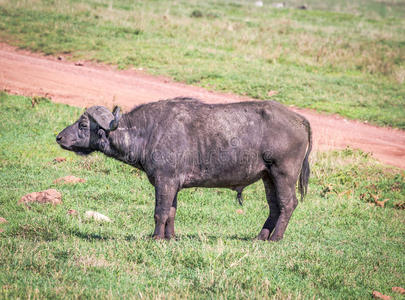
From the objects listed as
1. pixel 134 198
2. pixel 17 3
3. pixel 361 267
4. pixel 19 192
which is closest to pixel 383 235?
pixel 361 267

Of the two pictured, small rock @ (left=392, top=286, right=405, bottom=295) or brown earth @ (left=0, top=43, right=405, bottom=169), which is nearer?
small rock @ (left=392, top=286, right=405, bottom=295)

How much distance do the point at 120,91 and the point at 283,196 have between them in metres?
10.2

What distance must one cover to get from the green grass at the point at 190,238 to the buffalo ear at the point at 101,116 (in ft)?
4.87

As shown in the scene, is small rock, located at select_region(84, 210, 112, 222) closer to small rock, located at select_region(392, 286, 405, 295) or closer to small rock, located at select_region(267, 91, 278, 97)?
small rock, located at select_region(392, 286, 405, 295)

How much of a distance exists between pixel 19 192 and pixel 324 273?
533 centimetres

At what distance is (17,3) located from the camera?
86.1 ft

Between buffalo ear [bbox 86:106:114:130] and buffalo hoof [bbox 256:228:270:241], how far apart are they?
8.86ft

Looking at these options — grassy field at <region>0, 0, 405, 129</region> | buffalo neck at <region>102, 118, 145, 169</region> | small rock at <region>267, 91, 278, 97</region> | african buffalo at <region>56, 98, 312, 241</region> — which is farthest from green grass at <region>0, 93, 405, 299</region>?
grassy field at <region>0, 0, 405, 129</region>

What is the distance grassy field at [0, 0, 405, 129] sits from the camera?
17.7 meters

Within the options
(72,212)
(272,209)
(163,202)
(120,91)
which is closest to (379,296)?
(272,209)

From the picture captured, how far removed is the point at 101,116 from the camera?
23.6ft

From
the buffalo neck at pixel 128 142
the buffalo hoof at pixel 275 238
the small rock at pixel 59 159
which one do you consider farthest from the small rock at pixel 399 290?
the small rock at pixel 59 159

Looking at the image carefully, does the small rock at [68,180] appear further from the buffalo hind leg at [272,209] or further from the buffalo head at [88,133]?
the buffalo hind leg at [272,209]

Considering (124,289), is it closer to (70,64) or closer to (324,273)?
(324,273)
